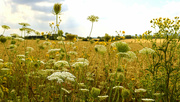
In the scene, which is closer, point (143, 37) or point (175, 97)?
point (175, 97)

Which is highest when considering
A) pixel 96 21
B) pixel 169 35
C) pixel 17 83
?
pixel 96 21

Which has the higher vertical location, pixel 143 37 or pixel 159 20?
pixel 159 20

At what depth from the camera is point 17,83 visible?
16.5 feet

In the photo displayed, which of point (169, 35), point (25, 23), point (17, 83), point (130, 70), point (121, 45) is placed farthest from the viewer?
point (130, 70)

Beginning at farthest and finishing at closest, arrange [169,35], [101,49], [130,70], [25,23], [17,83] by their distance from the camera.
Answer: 1. [130,70]
2. [25,23]
3. [17,83]
4. [169,35]
5. [101,49]

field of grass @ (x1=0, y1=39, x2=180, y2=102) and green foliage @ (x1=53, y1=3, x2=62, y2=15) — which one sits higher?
green foliage @ (x1=53, y1=3, x2=62, y2=15)

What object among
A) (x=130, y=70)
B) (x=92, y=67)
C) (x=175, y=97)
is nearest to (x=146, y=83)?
(x=175, y=97)

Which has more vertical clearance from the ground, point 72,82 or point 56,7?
point 56,7

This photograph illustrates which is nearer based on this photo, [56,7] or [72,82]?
[56,7]

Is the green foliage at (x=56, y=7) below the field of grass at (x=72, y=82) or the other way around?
the other way around

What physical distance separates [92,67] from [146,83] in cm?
278

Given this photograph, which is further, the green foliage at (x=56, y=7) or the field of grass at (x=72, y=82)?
the green foliage at (x=56, y=7)

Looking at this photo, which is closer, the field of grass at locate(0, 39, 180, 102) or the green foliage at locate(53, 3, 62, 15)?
the field of grass at locate(0, 39, 180, 102)

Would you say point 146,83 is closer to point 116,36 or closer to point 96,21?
point 96,21
